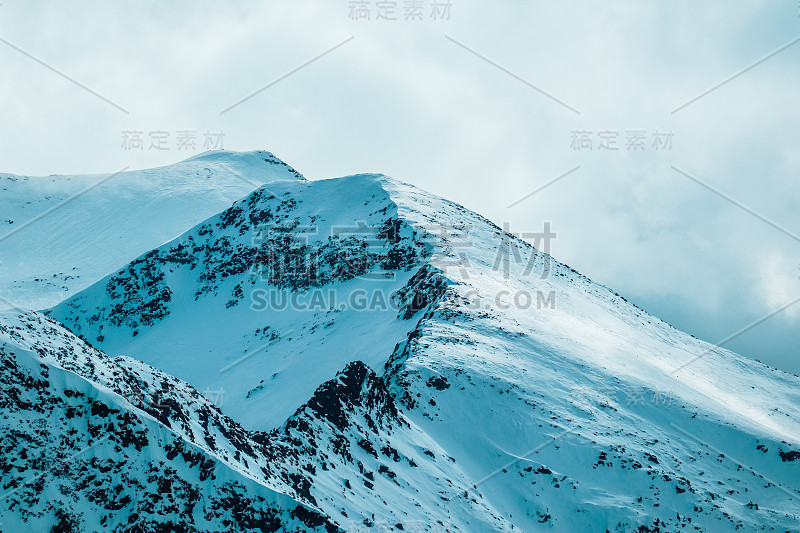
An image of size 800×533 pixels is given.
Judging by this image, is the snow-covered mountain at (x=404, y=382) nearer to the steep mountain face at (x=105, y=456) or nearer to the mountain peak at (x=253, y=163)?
the steep mountain face at (x=105, y=456)

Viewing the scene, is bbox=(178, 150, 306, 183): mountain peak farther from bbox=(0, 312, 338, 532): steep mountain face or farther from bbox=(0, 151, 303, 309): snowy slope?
bbox=(0, 312, 338, 532): steep mountain face

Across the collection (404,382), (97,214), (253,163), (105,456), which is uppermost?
(105,456)

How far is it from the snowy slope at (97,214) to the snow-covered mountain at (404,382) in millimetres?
8350

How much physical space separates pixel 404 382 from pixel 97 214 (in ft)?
227

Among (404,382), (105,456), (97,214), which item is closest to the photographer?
(105,456)

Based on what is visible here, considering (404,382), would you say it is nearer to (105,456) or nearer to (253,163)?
(105,456)

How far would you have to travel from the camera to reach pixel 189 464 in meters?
23.7

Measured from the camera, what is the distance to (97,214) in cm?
9912

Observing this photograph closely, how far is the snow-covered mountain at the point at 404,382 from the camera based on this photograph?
26141 mm

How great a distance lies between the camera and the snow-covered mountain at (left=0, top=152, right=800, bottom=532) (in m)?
26.1

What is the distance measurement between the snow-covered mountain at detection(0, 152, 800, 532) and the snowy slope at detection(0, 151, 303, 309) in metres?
8.35

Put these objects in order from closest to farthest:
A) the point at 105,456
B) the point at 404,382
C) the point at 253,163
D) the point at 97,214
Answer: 1. the point at 105,456
2. the point at 404,382
3. the point at 97,214
4. the point at 253,163

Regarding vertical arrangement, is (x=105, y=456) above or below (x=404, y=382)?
above

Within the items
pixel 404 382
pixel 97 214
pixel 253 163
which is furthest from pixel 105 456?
pixel 253 163
